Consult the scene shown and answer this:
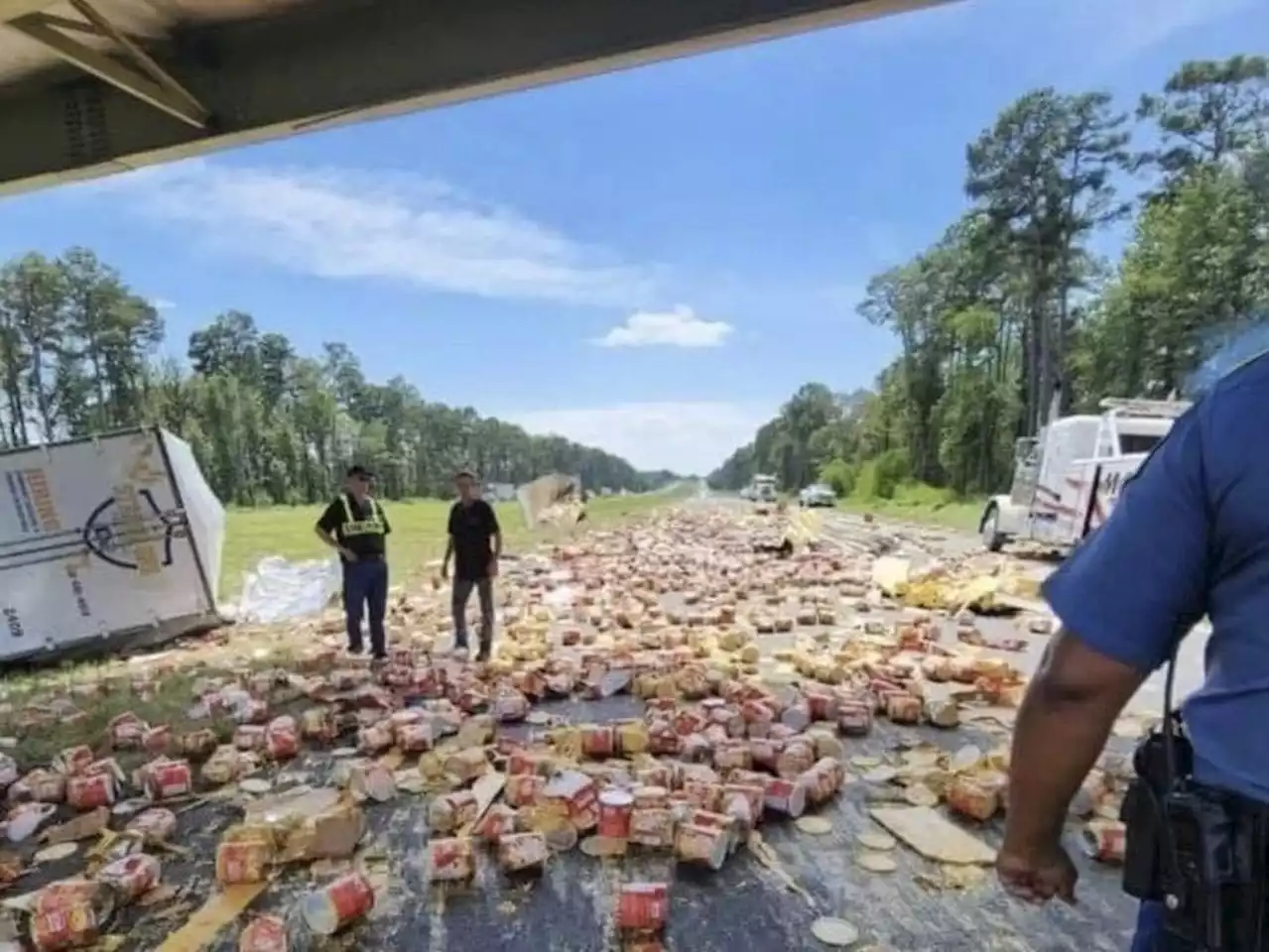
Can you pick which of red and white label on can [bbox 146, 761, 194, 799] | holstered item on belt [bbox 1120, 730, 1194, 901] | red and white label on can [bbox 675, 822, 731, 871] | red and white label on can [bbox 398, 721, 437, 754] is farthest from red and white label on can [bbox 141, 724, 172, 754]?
holstered item on belt [bbox 1120, 730, 1194, 901]

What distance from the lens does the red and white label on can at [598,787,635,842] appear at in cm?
381

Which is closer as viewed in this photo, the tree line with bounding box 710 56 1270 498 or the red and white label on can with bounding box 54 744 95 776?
the red and white label on can with bounding box 54 744 95 776

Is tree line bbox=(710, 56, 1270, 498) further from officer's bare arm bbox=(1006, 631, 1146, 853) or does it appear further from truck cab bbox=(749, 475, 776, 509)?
officer's bare arm bbox=(1006, 631, 1146, 853)

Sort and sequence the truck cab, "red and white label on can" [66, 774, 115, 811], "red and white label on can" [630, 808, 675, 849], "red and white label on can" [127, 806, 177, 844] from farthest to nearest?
the truck cab < "red and white label on can" [66, 774, 115, 811] < "red and white label on can" [127, 806, 177, 844] < "red and white label on can" [630, 808, 675, 849]

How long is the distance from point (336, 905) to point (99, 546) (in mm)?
7918

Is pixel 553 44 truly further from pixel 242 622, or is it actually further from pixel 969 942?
pixel 242 622

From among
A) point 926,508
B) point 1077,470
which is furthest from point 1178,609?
point 926,508

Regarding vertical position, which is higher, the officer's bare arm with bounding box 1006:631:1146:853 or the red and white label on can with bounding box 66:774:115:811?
the officer's bare arm with bounding box 1006:631:1146:853

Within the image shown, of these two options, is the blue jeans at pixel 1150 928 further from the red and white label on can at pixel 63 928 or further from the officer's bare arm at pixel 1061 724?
the red and white label on can at pixel 63 928

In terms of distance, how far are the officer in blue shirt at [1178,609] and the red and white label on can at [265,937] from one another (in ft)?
8.57

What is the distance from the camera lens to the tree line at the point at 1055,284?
29.9m

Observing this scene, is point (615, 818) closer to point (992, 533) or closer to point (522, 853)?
point (522, 853)

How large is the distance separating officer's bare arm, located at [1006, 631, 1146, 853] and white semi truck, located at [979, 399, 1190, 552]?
10.8 metres

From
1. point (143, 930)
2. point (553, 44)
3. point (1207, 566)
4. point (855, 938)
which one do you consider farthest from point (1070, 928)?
point (553, 44)
